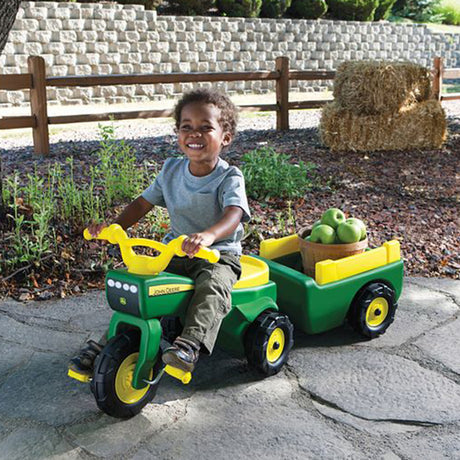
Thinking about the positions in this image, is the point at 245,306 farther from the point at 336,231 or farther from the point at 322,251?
the point at 336,231

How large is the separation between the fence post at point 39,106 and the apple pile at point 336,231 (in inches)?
212

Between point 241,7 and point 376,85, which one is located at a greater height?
point 241,7

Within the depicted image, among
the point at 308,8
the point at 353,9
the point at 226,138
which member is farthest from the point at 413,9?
the point at 226,138

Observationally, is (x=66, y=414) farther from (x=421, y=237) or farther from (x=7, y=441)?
(x=421, y=237)

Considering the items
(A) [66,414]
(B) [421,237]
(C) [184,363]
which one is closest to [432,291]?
(B) [421,237]

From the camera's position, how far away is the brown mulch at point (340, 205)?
412 centimetres

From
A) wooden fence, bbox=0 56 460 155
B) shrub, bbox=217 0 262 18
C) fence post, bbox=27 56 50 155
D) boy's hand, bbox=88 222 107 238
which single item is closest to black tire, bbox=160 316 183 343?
boy's hand, bbox=88 222 107 238

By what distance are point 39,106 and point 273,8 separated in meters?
15.8

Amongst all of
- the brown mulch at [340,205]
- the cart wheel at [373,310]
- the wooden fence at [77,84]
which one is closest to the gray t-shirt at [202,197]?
the cart wheel at [373,310]

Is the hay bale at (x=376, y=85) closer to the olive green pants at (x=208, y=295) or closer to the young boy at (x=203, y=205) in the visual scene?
the young boy at (x=203, y=205)

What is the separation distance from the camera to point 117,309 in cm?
263

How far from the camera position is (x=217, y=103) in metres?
2.92

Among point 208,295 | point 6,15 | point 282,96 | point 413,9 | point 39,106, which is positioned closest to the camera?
point 208,295

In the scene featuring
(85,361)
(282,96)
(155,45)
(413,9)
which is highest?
(413,9)
